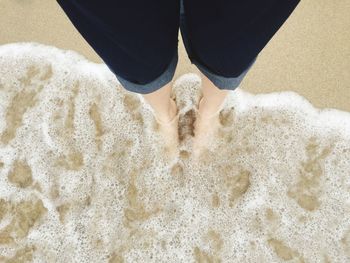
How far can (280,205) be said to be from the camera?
1310 mm

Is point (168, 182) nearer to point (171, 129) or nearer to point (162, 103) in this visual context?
point (171, 129)

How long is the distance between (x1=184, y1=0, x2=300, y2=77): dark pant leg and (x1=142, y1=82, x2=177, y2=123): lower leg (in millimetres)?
212

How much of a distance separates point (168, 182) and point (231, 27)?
2.68 feet

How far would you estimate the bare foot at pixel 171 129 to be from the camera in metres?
1.25

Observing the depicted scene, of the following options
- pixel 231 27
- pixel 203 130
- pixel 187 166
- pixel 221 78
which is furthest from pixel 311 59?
pixel 231 27

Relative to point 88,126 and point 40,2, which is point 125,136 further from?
point 40,2

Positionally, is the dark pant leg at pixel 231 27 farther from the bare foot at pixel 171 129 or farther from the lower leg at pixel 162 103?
the bare foot at pixel 171 129

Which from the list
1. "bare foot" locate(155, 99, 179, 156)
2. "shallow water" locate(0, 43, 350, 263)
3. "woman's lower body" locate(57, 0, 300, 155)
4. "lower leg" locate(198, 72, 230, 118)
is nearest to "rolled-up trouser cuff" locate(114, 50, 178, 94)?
"woman's lower body" locate(57, 0, 300, 155)

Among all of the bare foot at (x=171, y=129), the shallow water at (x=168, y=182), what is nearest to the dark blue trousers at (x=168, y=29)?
the bare foot at (x=171, y=129)

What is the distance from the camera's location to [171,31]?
25.6 inches

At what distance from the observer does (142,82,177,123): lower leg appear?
95 centimetres

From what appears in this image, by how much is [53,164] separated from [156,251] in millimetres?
470

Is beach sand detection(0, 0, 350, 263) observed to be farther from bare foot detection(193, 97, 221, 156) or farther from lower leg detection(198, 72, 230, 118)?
lower leg detection(198, 72, 230, 118)

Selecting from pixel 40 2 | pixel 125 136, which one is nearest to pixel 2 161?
pixel 125 136
